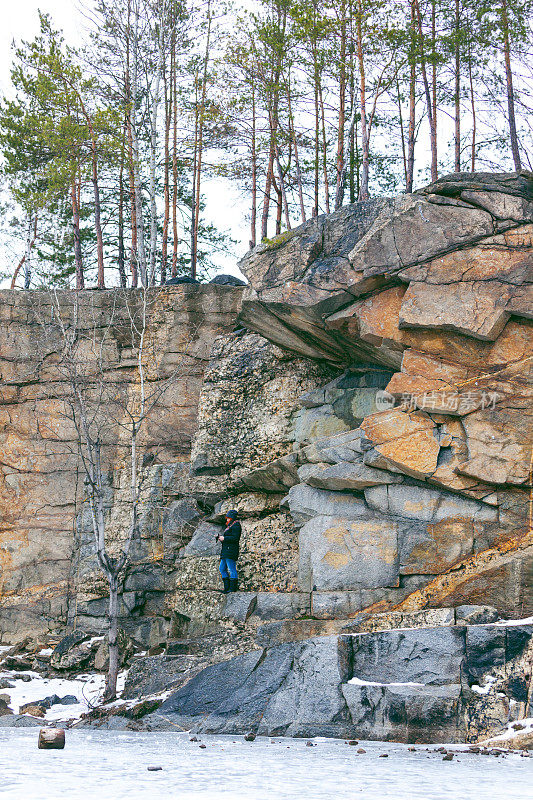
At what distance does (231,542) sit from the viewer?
12.7 meters

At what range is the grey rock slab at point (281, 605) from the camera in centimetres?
1148

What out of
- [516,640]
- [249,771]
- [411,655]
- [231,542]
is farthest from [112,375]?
[249,771]

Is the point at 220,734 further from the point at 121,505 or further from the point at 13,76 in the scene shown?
the point at 13,76

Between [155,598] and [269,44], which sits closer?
[155,598]

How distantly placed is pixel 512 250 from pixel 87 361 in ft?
31.4

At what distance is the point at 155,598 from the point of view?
14.9m

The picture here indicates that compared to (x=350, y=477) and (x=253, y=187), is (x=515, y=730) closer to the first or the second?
(x=350, y=477)

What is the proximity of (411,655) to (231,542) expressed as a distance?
4271 millimetres

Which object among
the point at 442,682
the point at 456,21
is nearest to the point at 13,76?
the point at 456,21

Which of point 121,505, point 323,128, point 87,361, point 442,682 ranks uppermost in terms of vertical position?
point 323,128

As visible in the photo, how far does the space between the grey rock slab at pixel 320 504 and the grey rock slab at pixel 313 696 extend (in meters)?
2.43

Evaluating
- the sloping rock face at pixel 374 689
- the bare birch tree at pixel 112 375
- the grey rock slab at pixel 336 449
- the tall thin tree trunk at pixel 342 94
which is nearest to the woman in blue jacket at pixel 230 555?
the grey rock slab at pixel 336 449

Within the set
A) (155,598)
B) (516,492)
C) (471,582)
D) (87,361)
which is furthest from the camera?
(87,361)

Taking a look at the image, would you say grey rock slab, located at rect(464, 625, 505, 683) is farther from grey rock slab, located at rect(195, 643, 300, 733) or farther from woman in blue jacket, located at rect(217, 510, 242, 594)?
woman in blue jacket, located at rect(217, 510, 242, 594)
